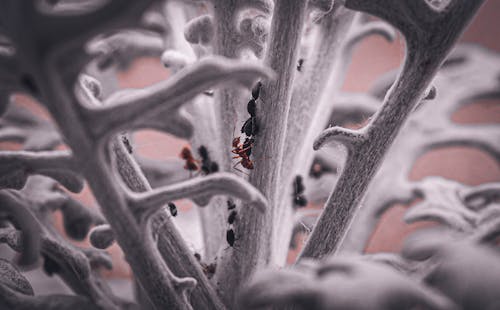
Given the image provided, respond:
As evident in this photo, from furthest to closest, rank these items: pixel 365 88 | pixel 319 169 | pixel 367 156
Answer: pixel 365 88 → pixel 319 169 → pixel 367 156

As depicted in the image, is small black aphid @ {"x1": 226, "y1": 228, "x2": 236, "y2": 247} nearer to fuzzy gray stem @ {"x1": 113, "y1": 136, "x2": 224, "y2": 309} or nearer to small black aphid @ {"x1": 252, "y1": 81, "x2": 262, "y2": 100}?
fuzzy gray stem @ {"x1": 113, "y1": 136, "x2": 224, "y2": 309}

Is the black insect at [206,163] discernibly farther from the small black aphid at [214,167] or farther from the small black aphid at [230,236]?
the small black aphid at [230,236]

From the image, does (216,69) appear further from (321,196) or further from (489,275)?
(321,196)

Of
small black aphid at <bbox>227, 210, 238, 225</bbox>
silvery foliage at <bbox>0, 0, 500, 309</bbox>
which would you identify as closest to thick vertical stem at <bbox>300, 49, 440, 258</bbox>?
silvery foliage at <bbox>0, 0, 500, 309</bbox>

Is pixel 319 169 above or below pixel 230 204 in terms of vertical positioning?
above

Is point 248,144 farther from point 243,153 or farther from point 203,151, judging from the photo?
point 203,151

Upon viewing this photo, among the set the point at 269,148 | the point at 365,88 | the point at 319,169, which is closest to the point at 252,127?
the point at 269,148

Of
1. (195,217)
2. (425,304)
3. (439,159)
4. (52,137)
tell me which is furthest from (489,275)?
(439,159)
